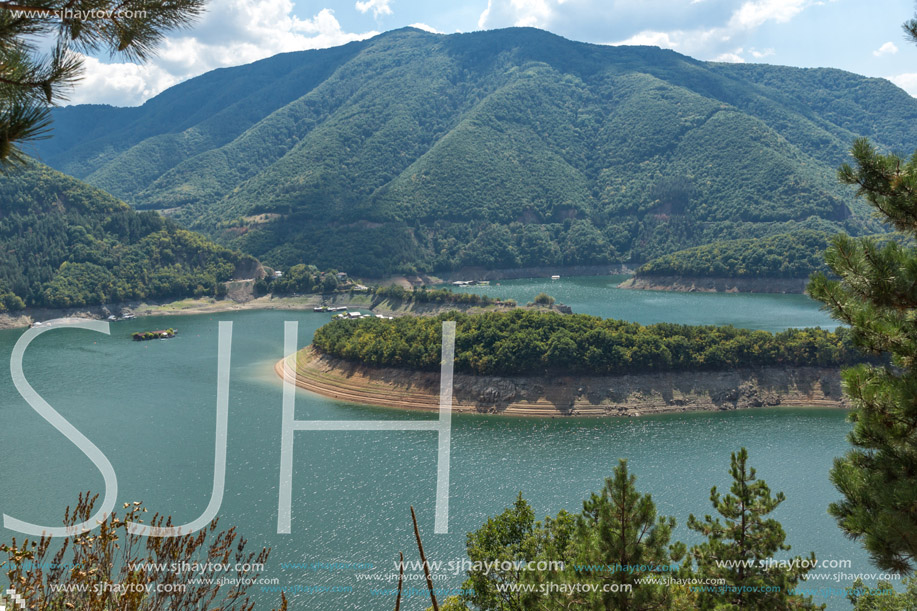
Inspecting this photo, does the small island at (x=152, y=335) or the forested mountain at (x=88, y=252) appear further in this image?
the forested mountain at (x=88, y=252)

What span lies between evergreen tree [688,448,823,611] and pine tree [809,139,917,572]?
290 inches

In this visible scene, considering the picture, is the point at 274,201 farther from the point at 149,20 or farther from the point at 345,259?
the point at 149,20

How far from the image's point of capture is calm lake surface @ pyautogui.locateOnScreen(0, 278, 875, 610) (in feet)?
85.4

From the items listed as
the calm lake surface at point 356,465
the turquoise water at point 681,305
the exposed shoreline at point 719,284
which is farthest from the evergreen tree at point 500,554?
the exposed shoreline at point 719,284

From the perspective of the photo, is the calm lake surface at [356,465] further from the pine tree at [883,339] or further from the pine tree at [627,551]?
the pine tree at [883,339]

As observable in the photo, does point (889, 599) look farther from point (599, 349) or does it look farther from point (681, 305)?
point (681, 305)

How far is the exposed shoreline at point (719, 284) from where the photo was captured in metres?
102

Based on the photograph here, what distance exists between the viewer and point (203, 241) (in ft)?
383

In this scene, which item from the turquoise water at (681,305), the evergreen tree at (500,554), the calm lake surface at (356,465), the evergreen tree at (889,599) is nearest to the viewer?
the evergreen tree at (889,599)

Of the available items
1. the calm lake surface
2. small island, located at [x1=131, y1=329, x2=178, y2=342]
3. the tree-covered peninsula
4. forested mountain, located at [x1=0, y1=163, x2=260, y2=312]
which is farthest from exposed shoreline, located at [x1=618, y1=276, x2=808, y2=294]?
small island, located at [x1=131, y1=329, x2=178, y2=342]

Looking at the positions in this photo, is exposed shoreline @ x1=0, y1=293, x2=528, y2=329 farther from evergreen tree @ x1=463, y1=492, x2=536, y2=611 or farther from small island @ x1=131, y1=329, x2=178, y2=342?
A: evergreen tree @ x1=463, y1=492, x2=536, y2=611

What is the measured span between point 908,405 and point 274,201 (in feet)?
504

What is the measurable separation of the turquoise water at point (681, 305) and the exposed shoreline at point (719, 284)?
2318 mm

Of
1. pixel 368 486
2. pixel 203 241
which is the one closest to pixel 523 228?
pixel 203 241
